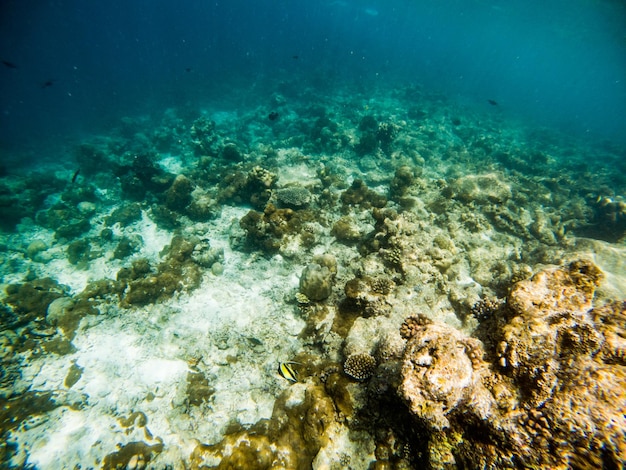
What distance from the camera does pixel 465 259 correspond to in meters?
8.13

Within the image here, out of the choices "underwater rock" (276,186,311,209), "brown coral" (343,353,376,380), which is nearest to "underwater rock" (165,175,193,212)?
"underwater rock" (276,186,311,209)

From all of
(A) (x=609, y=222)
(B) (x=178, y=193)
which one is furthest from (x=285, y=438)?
(A) (x=609, y=222)

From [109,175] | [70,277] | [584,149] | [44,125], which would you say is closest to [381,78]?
[584,149]

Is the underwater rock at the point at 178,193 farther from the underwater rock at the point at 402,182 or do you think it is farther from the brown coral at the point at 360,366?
the brown coral at the point at 360,366

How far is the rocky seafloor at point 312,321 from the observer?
286 centimetres

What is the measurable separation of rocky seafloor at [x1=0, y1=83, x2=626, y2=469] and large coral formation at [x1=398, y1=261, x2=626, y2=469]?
0.02m

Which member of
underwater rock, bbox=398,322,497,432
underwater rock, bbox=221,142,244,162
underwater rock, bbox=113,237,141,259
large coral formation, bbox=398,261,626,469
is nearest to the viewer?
Result: large coral formation, bbox=398,261,626,469

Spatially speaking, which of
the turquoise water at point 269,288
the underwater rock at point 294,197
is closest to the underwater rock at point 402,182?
the turquoise water at point 269,288

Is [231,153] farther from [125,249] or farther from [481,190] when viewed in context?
[481,190]

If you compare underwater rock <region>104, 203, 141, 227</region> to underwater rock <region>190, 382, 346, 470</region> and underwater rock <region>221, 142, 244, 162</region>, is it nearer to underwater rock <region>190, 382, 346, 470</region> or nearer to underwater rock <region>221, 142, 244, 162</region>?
underwater rock <region>221, 142, 244, 162</region>

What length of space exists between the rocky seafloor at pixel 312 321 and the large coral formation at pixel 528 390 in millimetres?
18

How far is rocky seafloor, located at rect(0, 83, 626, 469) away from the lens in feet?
9.39

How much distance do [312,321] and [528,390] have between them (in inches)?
151

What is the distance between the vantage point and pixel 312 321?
582 centimetres
